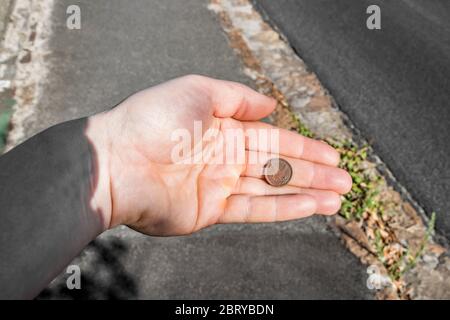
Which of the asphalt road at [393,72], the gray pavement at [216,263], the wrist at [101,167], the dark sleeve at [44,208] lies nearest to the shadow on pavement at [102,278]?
the gray pavement at [216,263]

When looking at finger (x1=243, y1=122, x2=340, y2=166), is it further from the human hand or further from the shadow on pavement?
the shadow on pavement

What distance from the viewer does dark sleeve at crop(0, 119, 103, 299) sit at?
96.7 inches

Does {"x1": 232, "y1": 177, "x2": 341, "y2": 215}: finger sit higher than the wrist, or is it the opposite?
the wrist

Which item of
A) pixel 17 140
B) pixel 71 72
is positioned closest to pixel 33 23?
pixel 71 72

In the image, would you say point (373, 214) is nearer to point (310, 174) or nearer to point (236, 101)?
point (310, 174)

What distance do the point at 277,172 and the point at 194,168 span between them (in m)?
0.63

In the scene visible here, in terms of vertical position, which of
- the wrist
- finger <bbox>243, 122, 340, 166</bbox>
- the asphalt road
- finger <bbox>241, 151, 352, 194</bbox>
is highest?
the wrist

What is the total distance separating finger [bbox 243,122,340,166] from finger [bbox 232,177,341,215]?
30cm

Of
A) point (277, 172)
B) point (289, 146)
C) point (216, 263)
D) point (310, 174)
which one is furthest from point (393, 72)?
point (216, 263)

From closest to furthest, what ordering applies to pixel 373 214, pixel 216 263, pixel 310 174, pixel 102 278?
1. pixel 310 174
2. pixel 102 278
3. pixel 216 263
4. pixel 373 214

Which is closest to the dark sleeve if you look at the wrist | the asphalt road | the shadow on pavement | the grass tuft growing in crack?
the wrist

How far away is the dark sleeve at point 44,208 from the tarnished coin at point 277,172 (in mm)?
1280

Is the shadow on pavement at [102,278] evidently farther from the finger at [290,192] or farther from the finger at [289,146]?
the finger at [289,146]

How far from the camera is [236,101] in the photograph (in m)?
3.58
